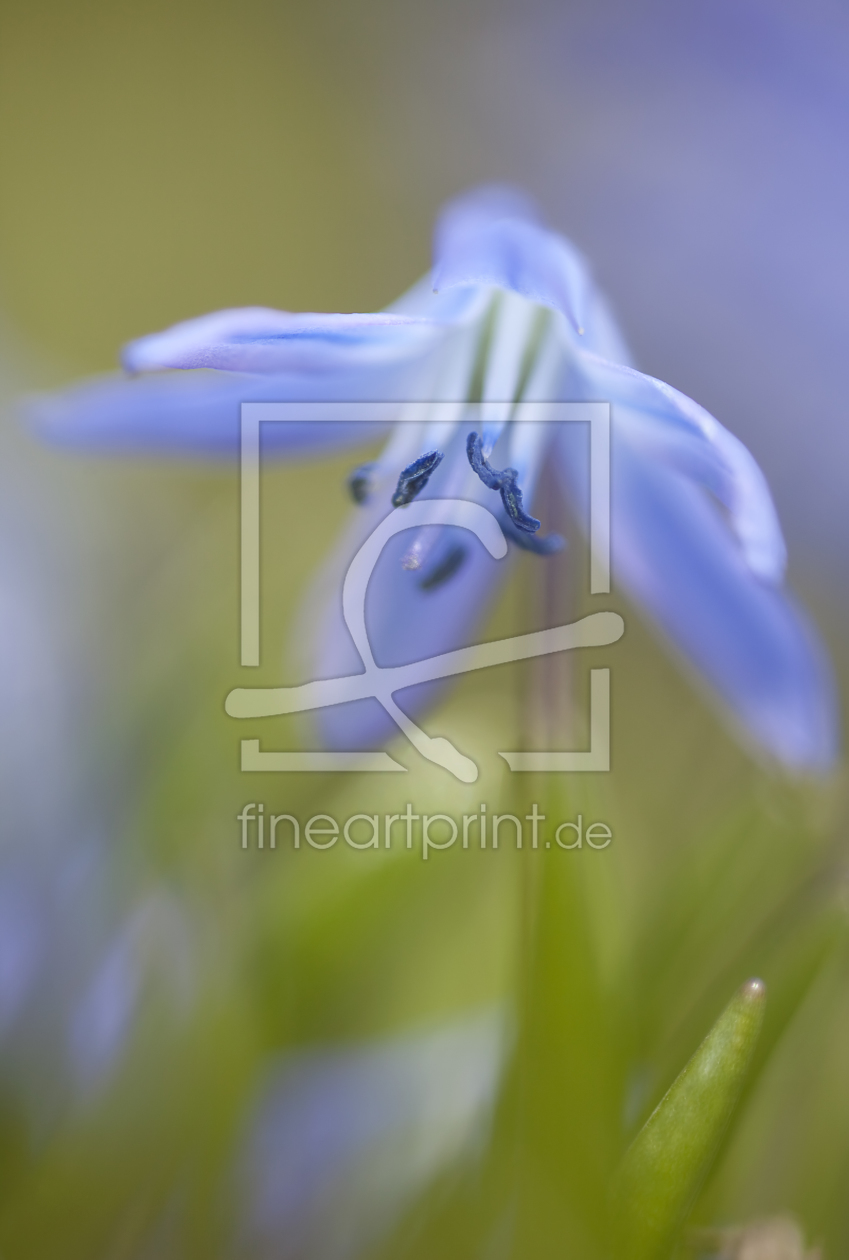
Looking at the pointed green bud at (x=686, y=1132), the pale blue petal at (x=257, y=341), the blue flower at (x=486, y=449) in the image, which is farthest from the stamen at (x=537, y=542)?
the pointed green bud at (x=686, y=1132)

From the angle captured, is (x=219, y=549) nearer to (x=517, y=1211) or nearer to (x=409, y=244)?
(x=517, y=1211)

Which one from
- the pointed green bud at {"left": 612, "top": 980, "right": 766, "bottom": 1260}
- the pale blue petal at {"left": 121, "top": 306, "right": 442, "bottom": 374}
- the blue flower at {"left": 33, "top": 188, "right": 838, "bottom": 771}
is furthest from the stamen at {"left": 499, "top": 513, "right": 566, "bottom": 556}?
the pointed green bud at {"left": 612, "top": 980, "right": 766, "bottom": 1260}

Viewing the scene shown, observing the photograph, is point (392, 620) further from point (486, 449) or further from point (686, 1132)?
point (686, 1132)

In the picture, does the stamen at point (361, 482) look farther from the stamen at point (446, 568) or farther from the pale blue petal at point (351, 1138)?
the pale blue petal at point (351, 1138)

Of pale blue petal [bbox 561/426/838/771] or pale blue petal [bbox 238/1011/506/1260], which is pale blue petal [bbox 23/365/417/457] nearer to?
pale blue petal [bbox 561/426/838/771]

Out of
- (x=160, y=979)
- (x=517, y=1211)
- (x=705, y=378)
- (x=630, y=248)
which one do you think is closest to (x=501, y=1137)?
(x=517, y=1211)

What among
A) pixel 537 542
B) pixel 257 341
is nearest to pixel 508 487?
pixel 537 542
